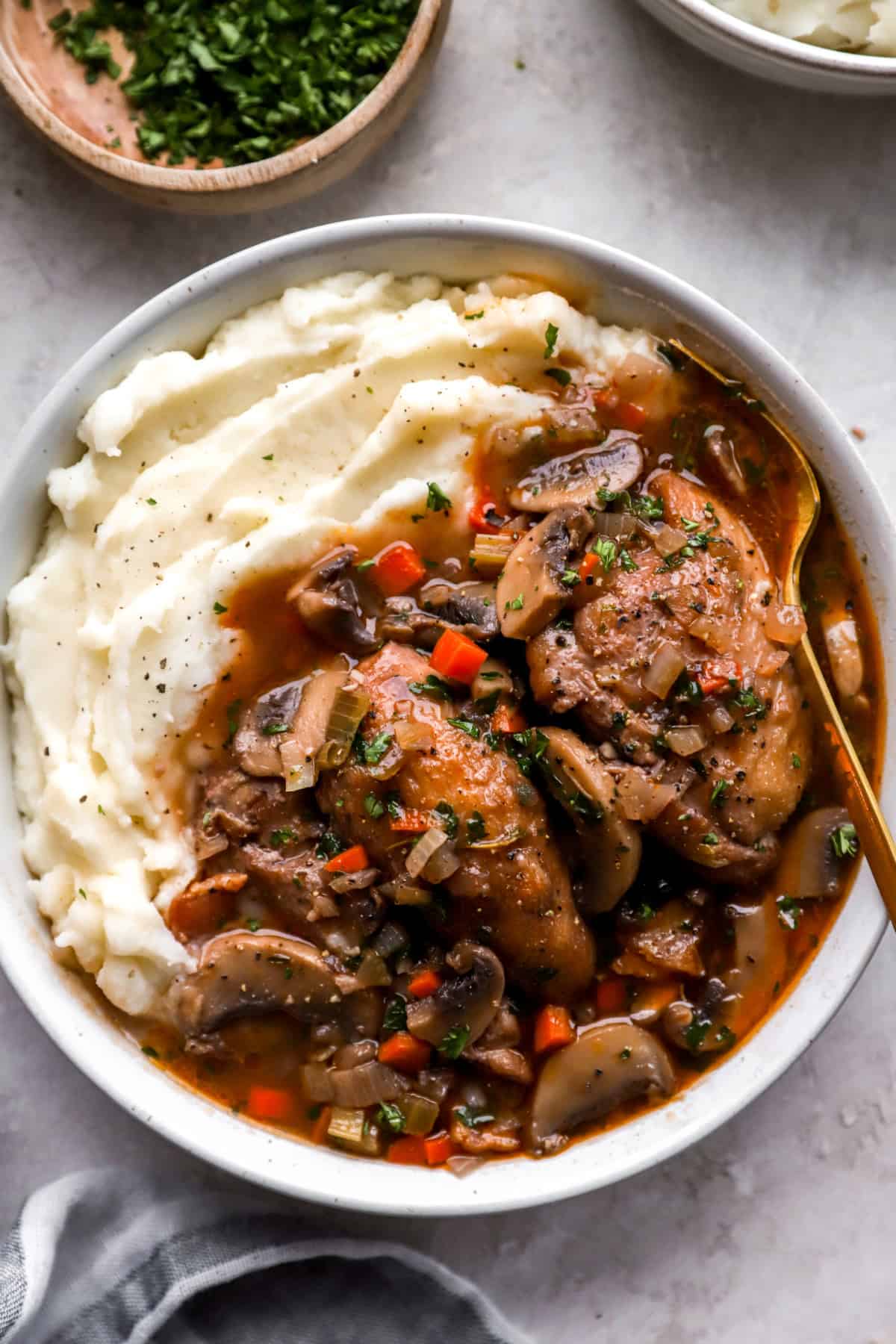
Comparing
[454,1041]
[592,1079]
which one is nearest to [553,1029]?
[592,1079]

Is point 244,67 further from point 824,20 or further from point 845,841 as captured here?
point 845,841

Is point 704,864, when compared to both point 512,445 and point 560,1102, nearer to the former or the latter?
point 560,1102

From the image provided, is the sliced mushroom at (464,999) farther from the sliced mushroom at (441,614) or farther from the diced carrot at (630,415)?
the diced carrot at (630,415)

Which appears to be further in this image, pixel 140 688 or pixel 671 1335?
pixel 671 1335

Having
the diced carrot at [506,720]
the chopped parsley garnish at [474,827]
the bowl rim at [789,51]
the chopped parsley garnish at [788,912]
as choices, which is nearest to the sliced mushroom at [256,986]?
the chopped parsley garnish at [474,827]

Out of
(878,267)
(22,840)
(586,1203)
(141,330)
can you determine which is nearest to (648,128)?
(878,267)
